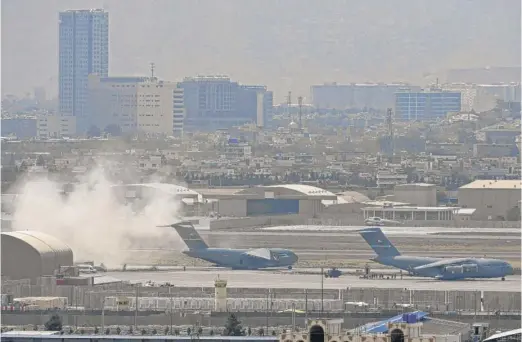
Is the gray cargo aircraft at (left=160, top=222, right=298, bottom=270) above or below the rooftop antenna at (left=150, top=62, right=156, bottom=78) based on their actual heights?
below

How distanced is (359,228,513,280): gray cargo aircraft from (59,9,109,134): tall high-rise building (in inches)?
2496

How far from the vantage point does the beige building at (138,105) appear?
86.5 meters

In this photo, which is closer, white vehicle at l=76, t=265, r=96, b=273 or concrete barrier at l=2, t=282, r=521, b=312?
concrete barrier at l=2, t=282, r=521, b=312

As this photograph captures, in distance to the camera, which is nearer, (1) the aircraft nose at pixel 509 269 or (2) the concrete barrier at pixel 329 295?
(2) the concrete barrier at pixel 329 295

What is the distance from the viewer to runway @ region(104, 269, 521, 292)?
2961 cm

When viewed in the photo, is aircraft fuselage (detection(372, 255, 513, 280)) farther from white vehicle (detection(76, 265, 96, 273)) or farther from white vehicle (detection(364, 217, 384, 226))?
white vehicle (detection(364, 217, 384, 226))

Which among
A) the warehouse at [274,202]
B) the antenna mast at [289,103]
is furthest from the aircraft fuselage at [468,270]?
the antenna mast at [289,103]

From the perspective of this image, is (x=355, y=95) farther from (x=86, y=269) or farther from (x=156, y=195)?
(x=86, y=269)

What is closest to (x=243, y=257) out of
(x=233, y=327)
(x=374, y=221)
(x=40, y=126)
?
(x=374, y=221)

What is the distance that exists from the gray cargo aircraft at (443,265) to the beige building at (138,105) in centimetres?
4963

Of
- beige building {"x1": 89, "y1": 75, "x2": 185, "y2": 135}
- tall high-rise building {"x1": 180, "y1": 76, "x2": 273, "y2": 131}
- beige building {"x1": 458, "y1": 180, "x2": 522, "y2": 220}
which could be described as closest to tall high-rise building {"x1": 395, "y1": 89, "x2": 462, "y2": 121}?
tall high-rise building {"x1": 180, "y1": 76, "x2": 273, "y2": 131}

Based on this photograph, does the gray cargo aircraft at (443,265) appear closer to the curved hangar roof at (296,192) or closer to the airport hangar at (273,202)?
the airport hangar at (273,202)

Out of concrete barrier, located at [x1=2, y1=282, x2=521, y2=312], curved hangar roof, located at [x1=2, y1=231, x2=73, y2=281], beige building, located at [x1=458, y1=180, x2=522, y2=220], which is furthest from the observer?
beige building, located at [x1=458, y1=180, x2=522, y2=220]

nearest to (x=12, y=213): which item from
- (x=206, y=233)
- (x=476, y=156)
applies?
(x=206, y=233)
